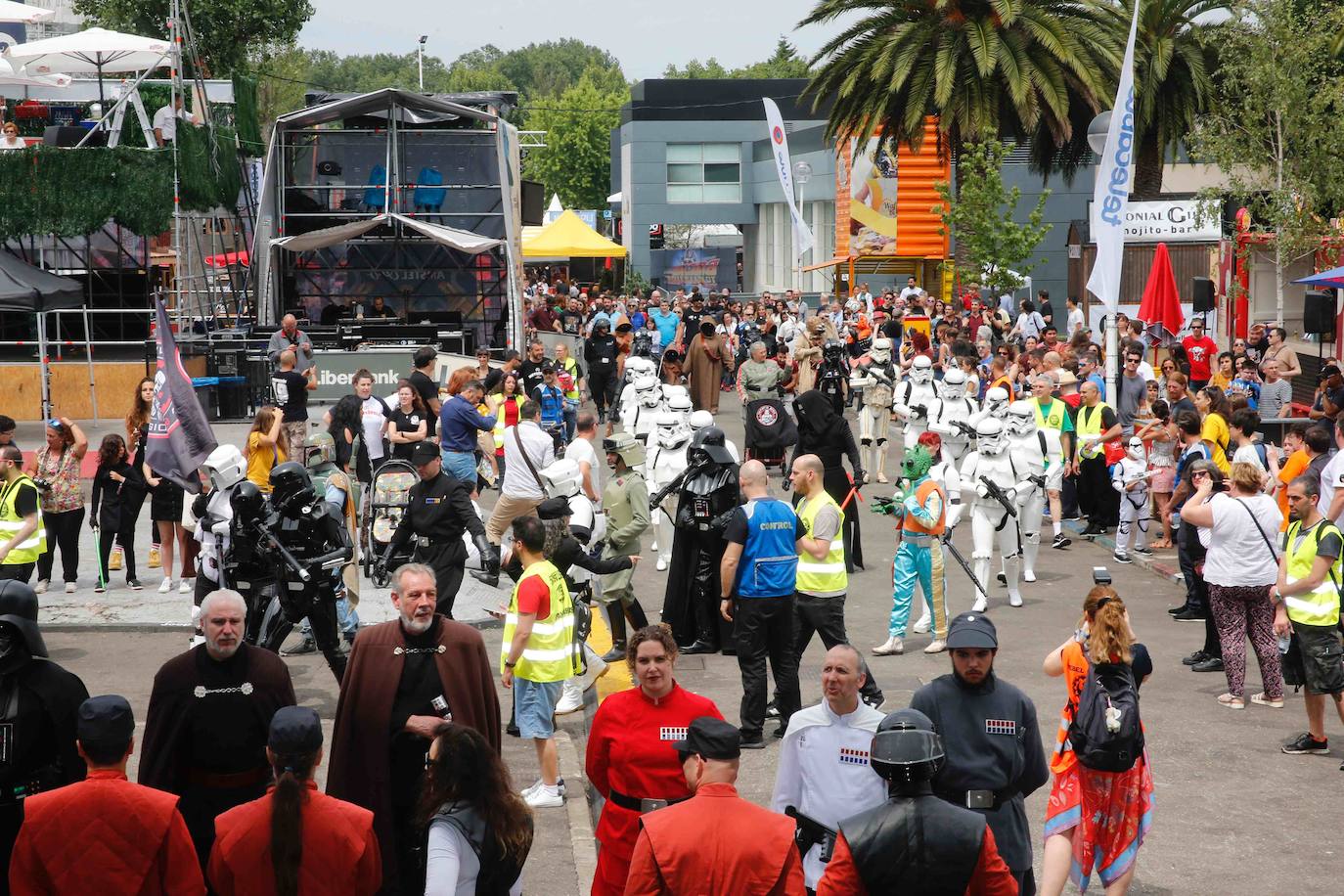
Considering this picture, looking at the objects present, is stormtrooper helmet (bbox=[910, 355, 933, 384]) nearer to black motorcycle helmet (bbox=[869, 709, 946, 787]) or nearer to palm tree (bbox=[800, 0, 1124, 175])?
black motorcycle helmet (bbox=[869, 709, 946, 787])

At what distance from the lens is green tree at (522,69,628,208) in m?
103

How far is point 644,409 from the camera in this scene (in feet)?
51.0

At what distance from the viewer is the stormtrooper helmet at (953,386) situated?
1647cm

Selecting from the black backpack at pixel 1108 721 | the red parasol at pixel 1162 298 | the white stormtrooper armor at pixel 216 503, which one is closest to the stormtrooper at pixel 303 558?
the white stormtrooper armor at pixel 216 503

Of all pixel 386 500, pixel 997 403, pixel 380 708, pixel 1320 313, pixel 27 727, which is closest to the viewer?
pixel 27 727

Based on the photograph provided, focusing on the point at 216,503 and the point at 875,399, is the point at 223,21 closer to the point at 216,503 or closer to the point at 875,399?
the point at 875,399

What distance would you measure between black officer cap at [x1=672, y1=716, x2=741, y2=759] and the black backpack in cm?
240

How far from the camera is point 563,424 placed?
818 inches

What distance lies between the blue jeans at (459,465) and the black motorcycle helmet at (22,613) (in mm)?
8597

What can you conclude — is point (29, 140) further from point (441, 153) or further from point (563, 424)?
point (563, 424)

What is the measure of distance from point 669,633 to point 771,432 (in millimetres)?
9416

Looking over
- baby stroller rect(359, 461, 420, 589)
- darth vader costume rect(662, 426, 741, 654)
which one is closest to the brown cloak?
darth vader costume rect(662, 426, 741, 654)

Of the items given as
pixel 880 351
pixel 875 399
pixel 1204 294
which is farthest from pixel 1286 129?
pixel 875 399

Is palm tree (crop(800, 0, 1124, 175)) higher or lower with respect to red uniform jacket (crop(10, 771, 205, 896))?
higher
